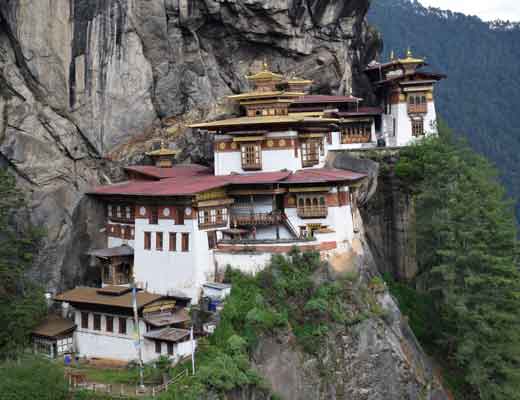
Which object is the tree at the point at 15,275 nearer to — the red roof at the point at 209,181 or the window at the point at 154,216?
the red roof at the point at 209,181

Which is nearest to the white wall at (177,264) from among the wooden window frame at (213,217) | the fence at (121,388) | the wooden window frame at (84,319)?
the wooden window frame at (213,217)

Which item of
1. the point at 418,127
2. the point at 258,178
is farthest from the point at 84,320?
the point at 418,127

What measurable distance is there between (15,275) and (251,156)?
15023 mm

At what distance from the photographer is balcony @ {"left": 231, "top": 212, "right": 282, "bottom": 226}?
40.6 meters

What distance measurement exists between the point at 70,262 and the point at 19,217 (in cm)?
388

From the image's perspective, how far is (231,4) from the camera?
1969 inches

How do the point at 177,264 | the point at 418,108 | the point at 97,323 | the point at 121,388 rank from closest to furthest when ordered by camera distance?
1. the point at 121,388
2. the point at 97,323
3. the point at 177,264
4. the point at 418,108

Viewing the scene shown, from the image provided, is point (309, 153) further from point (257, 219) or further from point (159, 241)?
point (159, 241)

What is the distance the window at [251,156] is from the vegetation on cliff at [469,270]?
10868 millimetres

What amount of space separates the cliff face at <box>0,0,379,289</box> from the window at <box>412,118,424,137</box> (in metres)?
11.3

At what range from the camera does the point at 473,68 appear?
148 m

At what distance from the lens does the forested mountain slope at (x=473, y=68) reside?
128 m

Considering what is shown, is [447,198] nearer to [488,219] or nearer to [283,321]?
[488,219]

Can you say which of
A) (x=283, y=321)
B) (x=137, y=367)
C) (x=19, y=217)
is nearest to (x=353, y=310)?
(x=283, y=321)
